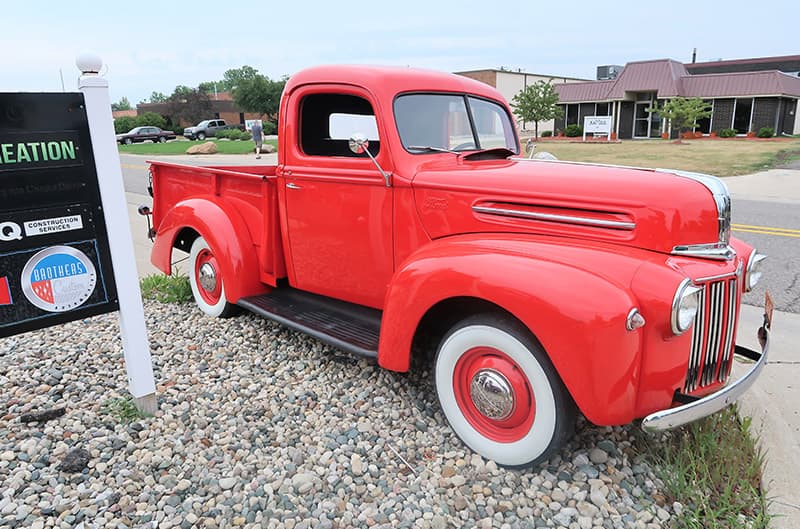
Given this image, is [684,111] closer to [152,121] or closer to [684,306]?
[684,306]

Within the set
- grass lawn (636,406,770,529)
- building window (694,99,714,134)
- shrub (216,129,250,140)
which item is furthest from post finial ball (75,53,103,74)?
shrub (216,129,250,140)

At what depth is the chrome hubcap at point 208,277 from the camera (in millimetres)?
4410

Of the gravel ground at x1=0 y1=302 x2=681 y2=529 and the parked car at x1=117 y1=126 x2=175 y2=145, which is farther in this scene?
the parked car at x1=117 y1=126 x2=175 y2=145

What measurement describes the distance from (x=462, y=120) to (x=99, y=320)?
10.4 ft

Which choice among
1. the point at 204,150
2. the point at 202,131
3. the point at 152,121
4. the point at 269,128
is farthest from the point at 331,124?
the point at 152,121

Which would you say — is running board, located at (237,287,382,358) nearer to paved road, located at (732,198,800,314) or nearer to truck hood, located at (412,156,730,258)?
truck hood, located at (412,156,730,258)

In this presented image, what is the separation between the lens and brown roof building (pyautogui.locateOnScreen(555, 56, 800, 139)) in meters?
28.8

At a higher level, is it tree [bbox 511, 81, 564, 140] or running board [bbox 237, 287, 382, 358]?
tree [bbox 511, 81, 564, 140]

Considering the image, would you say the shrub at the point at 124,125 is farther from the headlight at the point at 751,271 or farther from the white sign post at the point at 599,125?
the headlight at the point at 751,271

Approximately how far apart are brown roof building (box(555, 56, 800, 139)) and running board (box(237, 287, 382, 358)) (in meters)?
31.1

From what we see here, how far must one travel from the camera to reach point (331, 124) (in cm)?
378

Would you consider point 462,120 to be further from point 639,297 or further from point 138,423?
point 138,423

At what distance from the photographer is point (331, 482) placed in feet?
8.30

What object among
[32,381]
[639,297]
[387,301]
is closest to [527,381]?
[639,297]
